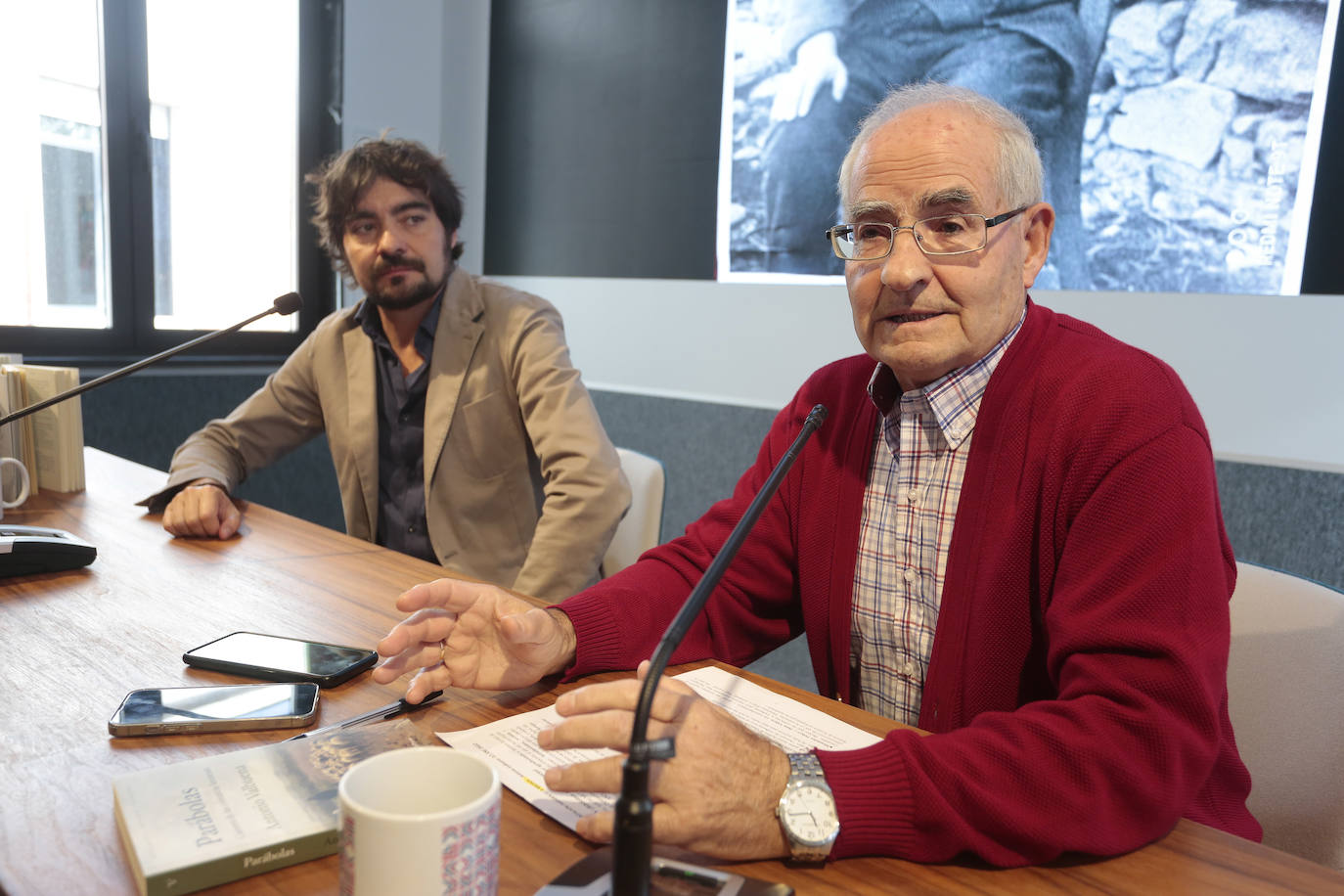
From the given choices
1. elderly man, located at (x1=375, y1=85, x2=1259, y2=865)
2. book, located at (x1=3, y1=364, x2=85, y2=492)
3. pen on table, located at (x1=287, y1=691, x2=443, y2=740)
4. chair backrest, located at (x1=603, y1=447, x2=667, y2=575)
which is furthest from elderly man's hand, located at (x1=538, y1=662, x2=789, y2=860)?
book, located at (x1=3, y1=364, x2=85, y2=492)

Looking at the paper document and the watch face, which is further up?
the watch face

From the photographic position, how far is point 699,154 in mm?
2682

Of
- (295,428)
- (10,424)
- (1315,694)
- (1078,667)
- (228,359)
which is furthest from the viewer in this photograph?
(228,359)

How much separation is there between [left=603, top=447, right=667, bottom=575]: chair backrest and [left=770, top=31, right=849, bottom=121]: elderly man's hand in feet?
3.98

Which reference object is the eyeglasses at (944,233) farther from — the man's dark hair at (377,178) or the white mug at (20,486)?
the white mug at (20,486)

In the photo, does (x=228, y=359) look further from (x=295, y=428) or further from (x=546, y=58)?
(x=546, y=58)

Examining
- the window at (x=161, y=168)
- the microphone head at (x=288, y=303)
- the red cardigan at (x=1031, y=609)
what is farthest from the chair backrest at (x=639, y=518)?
the window at (x=161, y=168)

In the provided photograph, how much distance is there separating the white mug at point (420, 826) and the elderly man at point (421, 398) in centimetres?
118

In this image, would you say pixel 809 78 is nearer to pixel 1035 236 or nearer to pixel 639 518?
pixel 639 518

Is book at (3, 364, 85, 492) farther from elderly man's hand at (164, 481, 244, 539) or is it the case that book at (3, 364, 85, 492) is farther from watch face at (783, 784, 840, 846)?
watch face at (783, 784, 840, 846)

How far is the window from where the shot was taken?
2.69m

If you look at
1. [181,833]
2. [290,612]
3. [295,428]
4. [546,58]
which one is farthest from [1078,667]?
[546,58]

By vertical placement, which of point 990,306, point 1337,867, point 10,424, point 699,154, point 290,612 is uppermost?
point 699,154

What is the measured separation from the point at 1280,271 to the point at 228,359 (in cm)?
293
